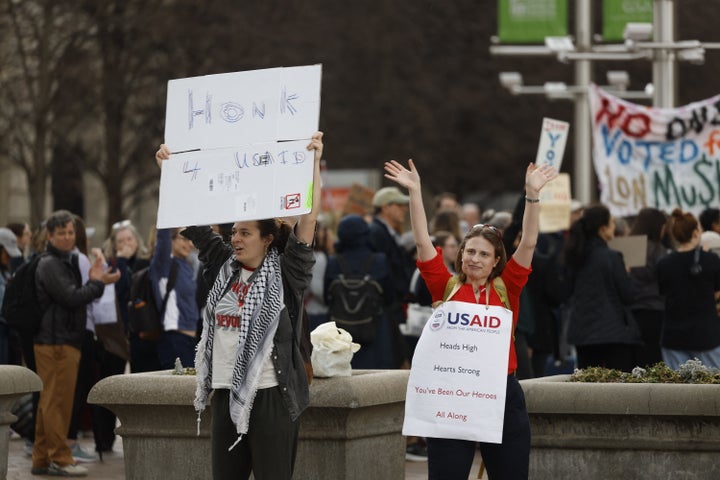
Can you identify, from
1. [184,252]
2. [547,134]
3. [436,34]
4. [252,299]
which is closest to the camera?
[252,299]

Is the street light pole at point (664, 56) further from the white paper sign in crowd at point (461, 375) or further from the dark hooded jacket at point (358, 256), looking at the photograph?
the white paper sign in crowd at point (461, 375)

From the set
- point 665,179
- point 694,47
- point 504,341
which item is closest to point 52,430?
point 504,341

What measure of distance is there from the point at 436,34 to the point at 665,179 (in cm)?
2548

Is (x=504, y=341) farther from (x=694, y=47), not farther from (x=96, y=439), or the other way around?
(x=694, y=47)

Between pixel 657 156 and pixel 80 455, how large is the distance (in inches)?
279

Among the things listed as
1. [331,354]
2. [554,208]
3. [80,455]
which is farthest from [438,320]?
[554,208]

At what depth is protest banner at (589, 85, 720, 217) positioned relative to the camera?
16141mm

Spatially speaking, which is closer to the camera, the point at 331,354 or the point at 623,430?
the point at 623,430

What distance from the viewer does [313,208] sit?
281 inches

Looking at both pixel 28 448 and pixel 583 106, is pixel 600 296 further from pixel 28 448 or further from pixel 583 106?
pixel 583 106

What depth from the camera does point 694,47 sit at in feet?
64.6

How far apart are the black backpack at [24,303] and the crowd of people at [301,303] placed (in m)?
0.06

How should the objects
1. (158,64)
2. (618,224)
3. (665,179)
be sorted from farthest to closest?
1. (158,64)
2. (665,179)
3. (618,224)

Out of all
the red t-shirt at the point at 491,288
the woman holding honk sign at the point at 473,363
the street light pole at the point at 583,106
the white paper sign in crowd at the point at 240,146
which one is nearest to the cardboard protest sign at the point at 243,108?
the white paper sign in crowd at the point at 240,146
